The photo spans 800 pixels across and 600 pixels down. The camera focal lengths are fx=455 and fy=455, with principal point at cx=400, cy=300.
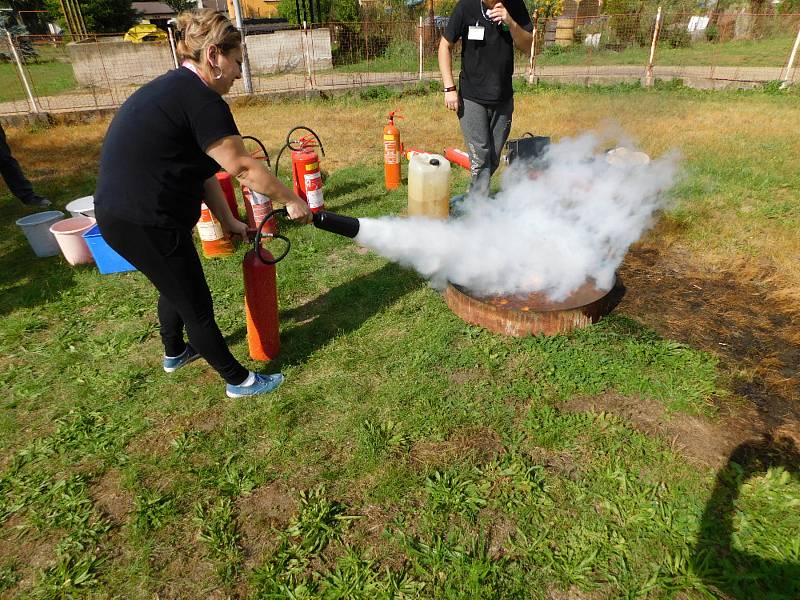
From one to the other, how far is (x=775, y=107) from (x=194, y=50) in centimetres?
1190

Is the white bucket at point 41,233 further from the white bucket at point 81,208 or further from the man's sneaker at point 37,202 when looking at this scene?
the man's sneaker at point 37,202

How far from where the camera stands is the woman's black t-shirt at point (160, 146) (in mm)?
2135

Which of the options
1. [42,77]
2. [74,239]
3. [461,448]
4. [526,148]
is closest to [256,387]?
[461,448]

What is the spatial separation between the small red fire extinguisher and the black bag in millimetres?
1591

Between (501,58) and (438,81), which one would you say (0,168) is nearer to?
(501,58)

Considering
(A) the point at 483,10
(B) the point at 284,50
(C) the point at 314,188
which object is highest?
(B) the point at 284,50

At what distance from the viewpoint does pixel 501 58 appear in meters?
4.17

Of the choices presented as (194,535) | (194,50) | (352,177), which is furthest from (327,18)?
(194,535)

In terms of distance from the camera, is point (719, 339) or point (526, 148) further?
point (526, 148)

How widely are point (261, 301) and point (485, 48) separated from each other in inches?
121

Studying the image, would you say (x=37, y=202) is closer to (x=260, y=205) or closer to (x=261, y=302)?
(x=260, y=205)

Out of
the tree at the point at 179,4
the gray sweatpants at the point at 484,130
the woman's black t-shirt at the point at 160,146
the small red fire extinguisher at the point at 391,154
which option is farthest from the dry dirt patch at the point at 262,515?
the tree at the point at 179,4

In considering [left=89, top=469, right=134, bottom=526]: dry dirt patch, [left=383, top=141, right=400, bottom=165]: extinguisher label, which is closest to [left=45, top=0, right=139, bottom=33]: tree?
[left=383, top=141, right=400, bottom=165]: extinguisher label

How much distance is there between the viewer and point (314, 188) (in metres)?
5.13
